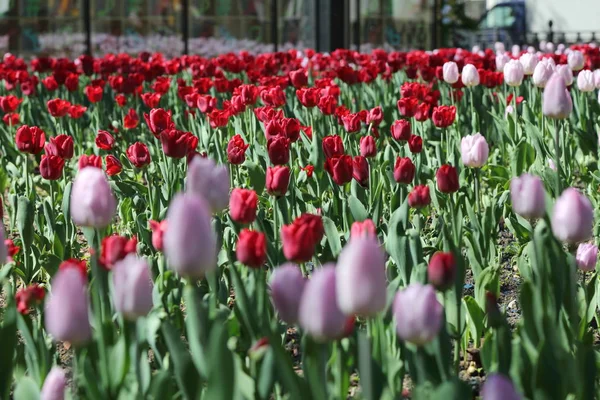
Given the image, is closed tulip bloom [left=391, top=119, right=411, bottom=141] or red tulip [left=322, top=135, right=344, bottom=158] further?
closed tulip bloom [left=391, top=119, right=411, bottom=141]

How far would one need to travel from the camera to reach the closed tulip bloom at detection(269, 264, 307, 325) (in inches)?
56.1

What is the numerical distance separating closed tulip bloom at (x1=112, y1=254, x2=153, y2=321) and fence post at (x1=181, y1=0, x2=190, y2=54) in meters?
10.3

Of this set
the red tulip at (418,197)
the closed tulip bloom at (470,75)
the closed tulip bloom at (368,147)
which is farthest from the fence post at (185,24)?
the red tulip at (418,197)

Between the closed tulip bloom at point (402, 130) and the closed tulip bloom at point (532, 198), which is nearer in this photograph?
the closed tulip bloom at point (532, 198)

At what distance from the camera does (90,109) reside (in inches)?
258

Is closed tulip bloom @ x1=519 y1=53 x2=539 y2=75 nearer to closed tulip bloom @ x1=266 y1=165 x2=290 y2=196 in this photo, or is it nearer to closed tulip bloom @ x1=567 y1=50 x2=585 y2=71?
closed tulip bloom @ x1=567 y1=50 x2=585 y2=71

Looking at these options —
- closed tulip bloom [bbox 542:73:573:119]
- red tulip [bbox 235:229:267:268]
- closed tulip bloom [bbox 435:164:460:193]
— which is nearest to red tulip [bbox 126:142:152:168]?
closed tulip bloom [bbox 435:164:460:193]

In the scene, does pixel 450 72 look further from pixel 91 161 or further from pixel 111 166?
pixel 91 161

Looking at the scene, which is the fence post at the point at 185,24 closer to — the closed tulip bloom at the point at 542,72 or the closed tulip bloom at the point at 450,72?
the closed tulip bloom at the point at 450,72

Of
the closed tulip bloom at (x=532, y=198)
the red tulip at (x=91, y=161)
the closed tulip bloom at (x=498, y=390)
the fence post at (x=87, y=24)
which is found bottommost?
the closed tulip bloom at (x=498, y=390)

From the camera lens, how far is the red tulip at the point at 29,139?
3180mm

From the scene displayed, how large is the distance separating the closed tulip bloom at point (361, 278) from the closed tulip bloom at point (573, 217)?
48 cm

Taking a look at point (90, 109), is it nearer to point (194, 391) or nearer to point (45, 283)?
point (45, 283)

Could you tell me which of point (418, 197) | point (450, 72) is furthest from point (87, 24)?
point (418, 197)
